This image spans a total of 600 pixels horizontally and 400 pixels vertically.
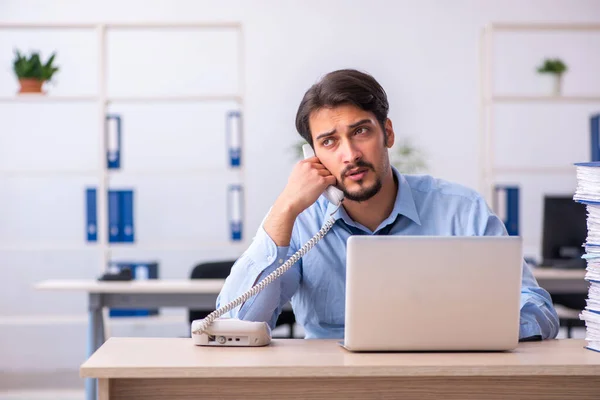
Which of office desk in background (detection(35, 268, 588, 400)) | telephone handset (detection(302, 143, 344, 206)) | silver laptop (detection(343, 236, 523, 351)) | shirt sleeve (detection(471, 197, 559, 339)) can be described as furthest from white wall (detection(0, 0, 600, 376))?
silver laptop (detection(343, 236, 523, 351))

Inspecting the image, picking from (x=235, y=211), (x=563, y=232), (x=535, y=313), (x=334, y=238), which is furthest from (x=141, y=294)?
(x=535, y=313)

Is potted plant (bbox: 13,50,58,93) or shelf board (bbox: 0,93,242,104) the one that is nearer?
shelf board (bbox: 0,93,242,104)

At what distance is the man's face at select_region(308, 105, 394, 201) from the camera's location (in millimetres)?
1875

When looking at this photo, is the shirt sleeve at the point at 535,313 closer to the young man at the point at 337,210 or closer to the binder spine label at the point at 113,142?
the young man at the point at 337,210

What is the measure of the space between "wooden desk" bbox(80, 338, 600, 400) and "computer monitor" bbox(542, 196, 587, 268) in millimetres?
2700

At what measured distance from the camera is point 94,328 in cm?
351

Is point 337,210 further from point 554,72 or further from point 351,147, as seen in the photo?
point 554,72

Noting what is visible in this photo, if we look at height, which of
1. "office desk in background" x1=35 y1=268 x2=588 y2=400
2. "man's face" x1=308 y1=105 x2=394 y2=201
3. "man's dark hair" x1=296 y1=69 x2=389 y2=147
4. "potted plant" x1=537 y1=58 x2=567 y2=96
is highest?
"potted plant" x1=537 y1=58 x2=567 y2=96

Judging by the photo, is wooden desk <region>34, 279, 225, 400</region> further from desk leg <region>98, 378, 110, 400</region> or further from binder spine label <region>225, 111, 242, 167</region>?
desk leg <region>98, 378, 110, 400</region>

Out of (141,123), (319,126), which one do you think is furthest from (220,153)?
(319,126)

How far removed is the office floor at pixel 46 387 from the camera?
4309 millimetres

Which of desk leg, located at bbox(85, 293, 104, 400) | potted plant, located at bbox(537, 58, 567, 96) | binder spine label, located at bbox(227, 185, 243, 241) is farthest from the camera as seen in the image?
potted plant, located at bbox(537, 58, 567, 96)

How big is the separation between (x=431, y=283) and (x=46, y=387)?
149 inches

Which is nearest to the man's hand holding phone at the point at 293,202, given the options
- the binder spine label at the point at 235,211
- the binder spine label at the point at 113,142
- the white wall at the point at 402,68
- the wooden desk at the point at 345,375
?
the wooden desk at the point at 345,375
